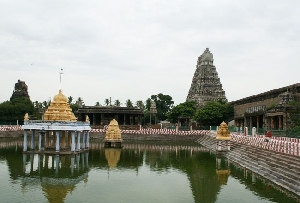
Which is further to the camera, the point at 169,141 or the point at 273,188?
the point at 169,141

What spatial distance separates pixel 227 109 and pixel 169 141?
696 inches

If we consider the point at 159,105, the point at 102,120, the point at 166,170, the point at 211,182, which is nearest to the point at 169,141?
the point at 102,120

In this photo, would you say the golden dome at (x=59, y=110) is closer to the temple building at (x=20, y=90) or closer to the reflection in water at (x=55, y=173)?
the reflection in water at (x=55, y=173)

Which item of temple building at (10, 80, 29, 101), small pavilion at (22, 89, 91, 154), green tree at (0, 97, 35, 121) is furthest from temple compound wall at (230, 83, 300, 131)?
temple building at (10, 80, 29, 101)

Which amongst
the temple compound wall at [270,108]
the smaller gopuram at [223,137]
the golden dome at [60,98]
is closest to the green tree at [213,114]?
the temple compound wall at [270,108]

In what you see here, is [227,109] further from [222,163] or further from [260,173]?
[260,173]

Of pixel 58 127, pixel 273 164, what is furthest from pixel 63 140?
pixel 273 164

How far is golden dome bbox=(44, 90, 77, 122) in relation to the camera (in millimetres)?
31125

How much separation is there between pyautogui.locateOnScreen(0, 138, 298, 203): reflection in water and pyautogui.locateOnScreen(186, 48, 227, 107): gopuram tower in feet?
143

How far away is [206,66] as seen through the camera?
245 feet

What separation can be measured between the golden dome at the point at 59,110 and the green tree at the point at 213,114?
30807 mm

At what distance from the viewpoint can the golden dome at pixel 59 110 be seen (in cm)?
3112

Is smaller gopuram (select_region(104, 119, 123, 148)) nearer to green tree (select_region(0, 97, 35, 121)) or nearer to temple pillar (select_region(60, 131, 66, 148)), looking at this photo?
temple pillar (select_region(60, 131, 66, 148))

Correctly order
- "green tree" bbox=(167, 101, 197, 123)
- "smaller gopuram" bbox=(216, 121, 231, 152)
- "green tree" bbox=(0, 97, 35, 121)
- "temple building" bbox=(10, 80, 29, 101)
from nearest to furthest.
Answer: "smaller gopuram" bbox=(216, 121, 231, 152), "green tree" bbox=(0, 97, 35, 121), "green tree" bbox=(167, 101, 197, 123), "temple building" bbox=(10, 80, 29, 101)
